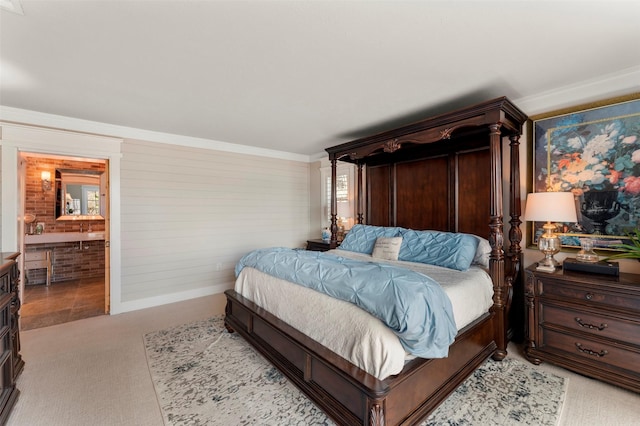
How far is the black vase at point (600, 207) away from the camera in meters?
2.48

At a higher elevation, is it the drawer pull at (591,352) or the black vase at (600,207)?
the black vase at (600,207)

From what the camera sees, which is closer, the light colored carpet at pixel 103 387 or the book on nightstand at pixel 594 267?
the light colored carpet at pixel 103 387

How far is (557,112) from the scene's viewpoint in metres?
2.82

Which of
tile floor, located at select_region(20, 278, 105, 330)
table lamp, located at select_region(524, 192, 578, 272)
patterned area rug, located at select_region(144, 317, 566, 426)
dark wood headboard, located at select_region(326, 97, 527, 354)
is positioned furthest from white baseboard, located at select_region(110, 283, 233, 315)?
table lamp, located at select_region(524, 192, 578, 272)

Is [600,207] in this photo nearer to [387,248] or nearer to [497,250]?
[497,250]

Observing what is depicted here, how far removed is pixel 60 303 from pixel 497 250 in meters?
5.92

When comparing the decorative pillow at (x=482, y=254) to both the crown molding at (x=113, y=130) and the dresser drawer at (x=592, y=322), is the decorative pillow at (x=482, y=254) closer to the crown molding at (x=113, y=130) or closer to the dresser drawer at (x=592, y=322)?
the dresser drawer at (x=592, y=322)

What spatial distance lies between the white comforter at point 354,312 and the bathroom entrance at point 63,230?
3.61 m

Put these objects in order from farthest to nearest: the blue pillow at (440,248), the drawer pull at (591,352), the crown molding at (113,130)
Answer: the crown molding at (113,130)
the blue pillow at (440,248)
the drawer pull at (591,352)

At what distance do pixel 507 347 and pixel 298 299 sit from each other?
2.25 metres

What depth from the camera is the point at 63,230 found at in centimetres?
541

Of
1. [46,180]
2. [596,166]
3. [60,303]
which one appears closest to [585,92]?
[596,166]

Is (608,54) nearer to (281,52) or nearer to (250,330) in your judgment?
(281,52)

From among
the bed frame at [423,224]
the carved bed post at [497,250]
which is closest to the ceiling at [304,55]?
the bed frame at [423,224]
